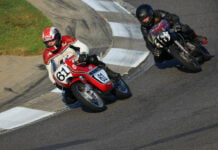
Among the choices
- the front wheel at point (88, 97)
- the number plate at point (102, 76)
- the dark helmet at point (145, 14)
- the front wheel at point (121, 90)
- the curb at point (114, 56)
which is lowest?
the curb at point (114, 56)

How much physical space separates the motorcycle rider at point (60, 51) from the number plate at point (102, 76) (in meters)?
0.22

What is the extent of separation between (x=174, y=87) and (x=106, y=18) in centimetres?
579

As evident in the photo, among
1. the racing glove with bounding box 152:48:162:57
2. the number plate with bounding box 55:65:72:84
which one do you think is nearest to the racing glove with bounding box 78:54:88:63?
the number plate with bounding box 55:65:72:84

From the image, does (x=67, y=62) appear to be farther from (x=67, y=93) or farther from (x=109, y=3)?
(x=109, y=3)

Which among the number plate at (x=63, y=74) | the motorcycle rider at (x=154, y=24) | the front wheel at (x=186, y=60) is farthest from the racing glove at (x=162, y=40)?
the number plate at (x=63, y=74)

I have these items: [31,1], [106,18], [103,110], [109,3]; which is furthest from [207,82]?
[31,1]

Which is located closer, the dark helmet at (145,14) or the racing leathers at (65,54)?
the racing leathers at (65,54)

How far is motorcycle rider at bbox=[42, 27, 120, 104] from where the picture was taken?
11.4m

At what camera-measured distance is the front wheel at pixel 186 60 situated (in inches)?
481

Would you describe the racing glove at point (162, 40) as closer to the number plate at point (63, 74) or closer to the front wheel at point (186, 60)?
the front wheel at point (186, 60)

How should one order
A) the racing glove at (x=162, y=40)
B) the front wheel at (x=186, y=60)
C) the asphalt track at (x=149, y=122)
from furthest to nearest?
the racing glove at (x=162, y=40), the front wheel at (x=186, y=60), the asphalt track at (x=149, y=122)

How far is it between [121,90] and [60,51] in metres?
1.37

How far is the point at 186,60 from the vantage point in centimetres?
1221

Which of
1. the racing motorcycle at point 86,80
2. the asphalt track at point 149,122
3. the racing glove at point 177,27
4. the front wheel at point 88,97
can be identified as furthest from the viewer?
the racing glove at point 177,27
